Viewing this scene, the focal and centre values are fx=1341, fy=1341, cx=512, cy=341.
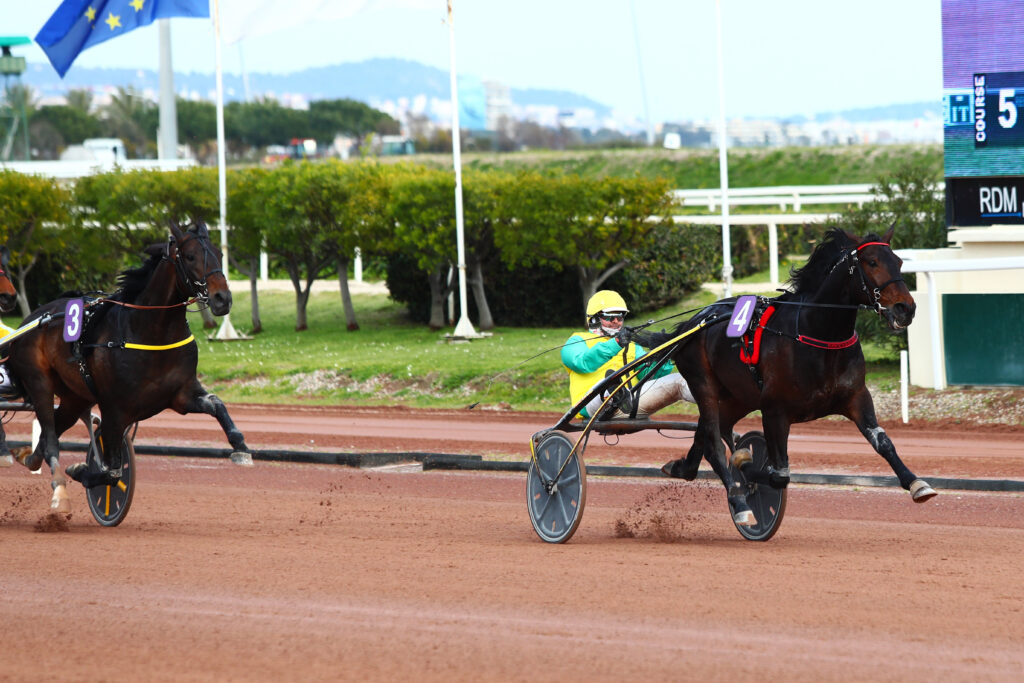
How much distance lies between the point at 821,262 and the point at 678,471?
159 centimetres

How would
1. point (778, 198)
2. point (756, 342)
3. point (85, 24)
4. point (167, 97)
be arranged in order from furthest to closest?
point (167, 97), point (778, 198), point (85, 24), point (756, 342)

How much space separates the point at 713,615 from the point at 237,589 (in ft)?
7.37

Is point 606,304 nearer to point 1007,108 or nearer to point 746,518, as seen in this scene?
point 746,518

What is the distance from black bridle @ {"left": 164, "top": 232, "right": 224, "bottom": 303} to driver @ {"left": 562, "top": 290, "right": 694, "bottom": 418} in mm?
2168

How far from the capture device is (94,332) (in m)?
8.41

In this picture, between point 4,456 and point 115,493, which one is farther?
point 4,456

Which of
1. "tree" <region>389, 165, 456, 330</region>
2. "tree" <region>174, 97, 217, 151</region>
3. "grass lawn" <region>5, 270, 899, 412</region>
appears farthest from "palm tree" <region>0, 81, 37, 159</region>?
"tree" <region>174, 97, 217, 151</region>

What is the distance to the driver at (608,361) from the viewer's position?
318 inches

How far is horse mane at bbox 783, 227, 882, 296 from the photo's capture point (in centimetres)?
718

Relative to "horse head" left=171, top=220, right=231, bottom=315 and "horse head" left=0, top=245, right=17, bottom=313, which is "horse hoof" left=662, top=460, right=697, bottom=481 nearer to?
"horse head" left=171, top=220, right=231, bottom=315

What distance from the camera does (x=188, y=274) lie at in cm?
798

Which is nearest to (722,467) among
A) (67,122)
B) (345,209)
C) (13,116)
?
(345,209)

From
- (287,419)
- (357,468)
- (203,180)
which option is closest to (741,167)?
(203,180)

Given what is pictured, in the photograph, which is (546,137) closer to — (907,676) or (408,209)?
(408,209)
